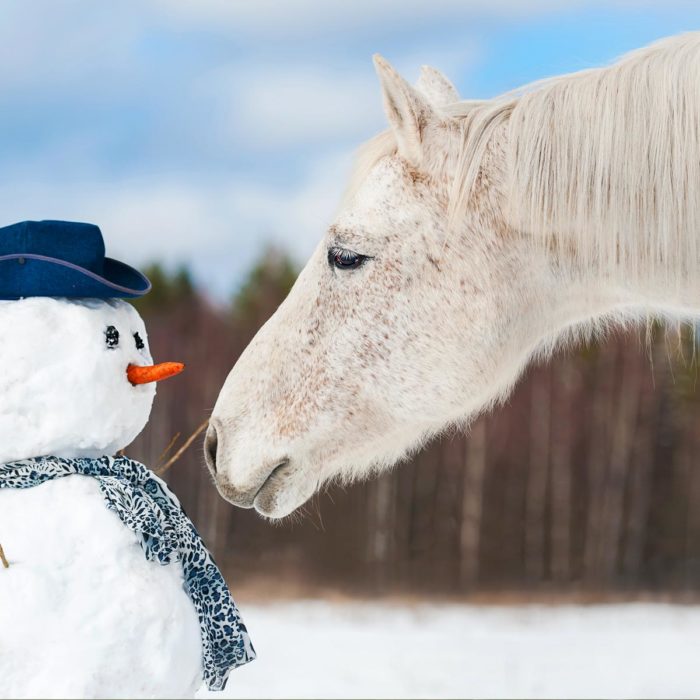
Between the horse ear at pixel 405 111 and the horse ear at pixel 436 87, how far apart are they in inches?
16.3

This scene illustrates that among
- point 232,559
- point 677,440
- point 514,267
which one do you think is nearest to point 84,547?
point 514,267

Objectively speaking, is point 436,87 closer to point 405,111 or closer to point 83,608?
point 405,111

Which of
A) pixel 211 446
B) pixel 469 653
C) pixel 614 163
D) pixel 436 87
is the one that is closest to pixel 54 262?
pixel 211 446

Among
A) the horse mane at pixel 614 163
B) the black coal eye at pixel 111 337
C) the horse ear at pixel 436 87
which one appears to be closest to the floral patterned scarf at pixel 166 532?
the black coal eye at pixel 111 337

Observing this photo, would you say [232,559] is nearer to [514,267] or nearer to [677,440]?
[677,440]

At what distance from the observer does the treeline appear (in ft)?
44.7

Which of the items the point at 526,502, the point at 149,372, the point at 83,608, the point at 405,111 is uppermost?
the point at 405,111

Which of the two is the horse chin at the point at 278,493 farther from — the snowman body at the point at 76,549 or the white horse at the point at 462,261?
the snowman body at the point at 76,549

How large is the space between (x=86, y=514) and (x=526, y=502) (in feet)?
43.3

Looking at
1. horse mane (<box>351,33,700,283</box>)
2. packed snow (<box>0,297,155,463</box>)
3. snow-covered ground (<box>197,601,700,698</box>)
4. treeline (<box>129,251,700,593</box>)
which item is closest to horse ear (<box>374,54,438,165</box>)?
horse mane (<box>351,33,700,283</box>)

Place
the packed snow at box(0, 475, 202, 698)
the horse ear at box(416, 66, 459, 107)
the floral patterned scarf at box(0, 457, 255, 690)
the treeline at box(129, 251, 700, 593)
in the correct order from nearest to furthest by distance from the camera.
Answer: the packed snow at box(0, 475, 202, 698) → the floral patterned scarf at box(0, 457, 255, 690) → the horse ear at box(416, 66, 459, 107) → the treeline at box(129, 251, 700, 593)

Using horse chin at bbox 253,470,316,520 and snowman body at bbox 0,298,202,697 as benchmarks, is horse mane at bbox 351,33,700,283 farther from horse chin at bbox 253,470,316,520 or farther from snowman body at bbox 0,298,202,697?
snowman body at bbox 0,298,202,697

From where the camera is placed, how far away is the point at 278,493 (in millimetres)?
2250

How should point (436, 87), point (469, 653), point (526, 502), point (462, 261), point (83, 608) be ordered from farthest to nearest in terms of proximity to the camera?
1. point (526, 502)
2. point (469, 653)
3. point (436, 87)
4. point (462, 261)
5. point (83, 608)
